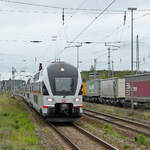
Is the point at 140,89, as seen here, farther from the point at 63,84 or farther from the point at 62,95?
the point at 62,95

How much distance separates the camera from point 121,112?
2519 centimetres

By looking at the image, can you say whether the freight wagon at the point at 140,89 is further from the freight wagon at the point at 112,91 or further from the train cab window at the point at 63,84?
the train cab window at the point at 63,84

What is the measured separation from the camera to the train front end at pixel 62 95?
1548 centimetres

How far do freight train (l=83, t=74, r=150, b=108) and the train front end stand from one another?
8466 mm

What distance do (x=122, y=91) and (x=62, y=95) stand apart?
1698 cm

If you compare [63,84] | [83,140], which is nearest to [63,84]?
[63,84]

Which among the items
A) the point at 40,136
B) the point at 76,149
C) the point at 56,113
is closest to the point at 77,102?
the point at 56,113

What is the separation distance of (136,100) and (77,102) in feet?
39.5

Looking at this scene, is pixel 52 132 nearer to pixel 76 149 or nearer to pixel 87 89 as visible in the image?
pixel 76 149

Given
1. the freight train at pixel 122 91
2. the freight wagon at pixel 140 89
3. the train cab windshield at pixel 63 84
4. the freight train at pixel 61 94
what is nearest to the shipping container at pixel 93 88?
the freight train at pixel 122 91

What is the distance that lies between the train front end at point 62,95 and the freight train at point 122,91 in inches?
333

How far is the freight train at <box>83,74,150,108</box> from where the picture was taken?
2516 centimetres

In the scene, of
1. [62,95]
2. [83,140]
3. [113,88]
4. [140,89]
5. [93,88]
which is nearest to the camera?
[83,140]

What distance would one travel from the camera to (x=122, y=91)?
31672mm
